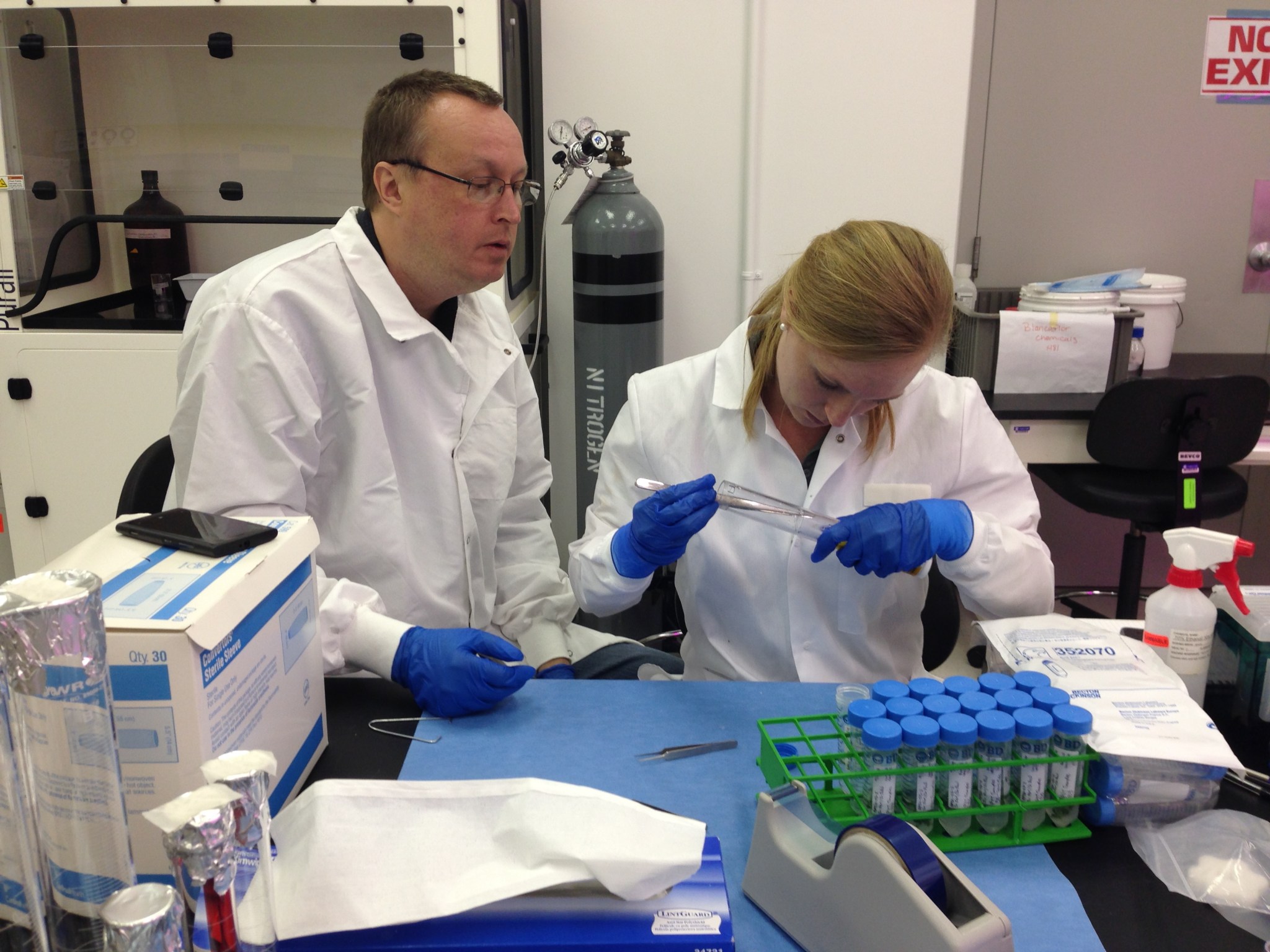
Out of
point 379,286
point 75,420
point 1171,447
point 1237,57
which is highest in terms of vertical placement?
point 1237,57

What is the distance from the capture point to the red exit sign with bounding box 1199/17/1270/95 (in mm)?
2807

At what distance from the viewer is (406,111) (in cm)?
144

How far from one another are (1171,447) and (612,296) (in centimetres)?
142

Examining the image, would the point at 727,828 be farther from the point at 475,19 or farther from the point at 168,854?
the point at 475,19

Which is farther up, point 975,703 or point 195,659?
point 195,659

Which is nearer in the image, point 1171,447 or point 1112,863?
point 1112,863

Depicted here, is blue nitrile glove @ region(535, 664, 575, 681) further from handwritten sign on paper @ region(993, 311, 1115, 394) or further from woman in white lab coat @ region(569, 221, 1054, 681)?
handwritten sign on paper @ region(993, 311, 1115, 394)

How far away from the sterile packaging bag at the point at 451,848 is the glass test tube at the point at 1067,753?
0.35m

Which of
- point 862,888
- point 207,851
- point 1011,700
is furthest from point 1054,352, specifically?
point 207,851

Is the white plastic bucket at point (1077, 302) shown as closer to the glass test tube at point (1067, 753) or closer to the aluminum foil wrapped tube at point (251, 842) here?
the glass test tube at point (1067, 753)

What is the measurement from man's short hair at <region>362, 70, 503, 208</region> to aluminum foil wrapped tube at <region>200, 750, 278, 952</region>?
43.6 inches

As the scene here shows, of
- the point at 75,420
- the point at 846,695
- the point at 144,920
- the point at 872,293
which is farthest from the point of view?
the point at 75,420

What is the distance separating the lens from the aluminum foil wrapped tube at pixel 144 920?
1.42ft

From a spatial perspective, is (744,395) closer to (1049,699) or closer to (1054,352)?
(1049,699)
